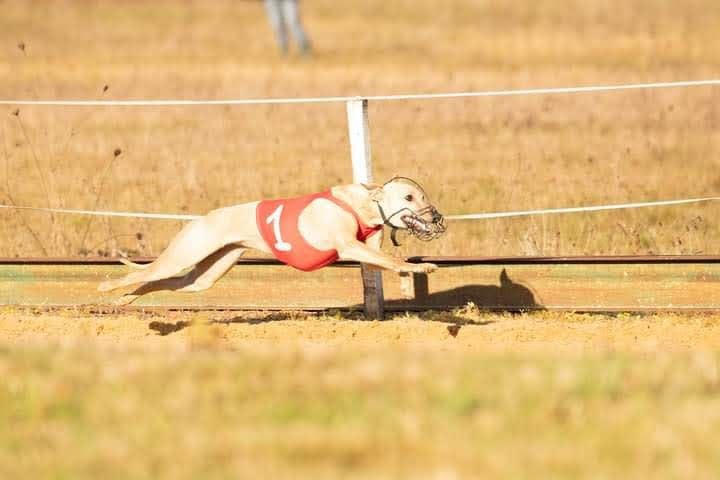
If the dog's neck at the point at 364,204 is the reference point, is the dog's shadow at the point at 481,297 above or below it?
below

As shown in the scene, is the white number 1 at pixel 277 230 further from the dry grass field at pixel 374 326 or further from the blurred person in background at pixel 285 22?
the blurred person in background at pixel 285 22

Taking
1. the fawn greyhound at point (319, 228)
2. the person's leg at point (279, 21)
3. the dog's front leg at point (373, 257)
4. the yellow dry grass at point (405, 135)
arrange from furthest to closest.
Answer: the person's leg at point (279, 21) → the yellow dry grass at point (405, 135) → the fawn greyhound at point (319, 228) → the dog's front leg at point (373, 257)

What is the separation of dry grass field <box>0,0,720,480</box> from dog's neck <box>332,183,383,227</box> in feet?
2.46

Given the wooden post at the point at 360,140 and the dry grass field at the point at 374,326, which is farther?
the wooden post at the point at 360,140

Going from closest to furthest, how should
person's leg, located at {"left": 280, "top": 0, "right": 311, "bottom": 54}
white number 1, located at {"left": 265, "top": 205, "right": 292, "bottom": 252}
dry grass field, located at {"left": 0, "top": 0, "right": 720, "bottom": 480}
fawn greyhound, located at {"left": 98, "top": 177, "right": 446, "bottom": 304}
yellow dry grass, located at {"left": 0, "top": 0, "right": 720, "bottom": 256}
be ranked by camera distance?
dry grass field, located at {"left": 0, "top": 0, "right": 720, "bottom": 480} < fawn greyhound, located at {"left": 98, "top": 177, "right": 446, "bottom": 304} < white number 1, located at {"left": 265, "top": 205, "right": 292, "bottom": 252} < yellow dry grass, located at {"left": 0, "top": 0, "right": 720, "bottom": 256} < person's leg, located at {"left": 280, "top": 0, "right": 311, "bottom": 54}

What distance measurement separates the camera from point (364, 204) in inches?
329

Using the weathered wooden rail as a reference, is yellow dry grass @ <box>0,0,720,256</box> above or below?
above

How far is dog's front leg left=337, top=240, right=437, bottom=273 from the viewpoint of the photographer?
26.6 feet

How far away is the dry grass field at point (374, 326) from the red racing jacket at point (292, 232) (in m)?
0.51

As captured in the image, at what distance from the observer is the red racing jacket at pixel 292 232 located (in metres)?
8.31

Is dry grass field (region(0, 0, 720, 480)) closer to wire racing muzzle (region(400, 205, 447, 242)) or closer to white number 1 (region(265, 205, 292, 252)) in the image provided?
white number 1 (region(265, 205, 292, 252))

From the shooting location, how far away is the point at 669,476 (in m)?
4.62

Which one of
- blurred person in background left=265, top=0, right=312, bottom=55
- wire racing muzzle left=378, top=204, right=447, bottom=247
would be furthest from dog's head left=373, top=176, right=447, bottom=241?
blurred person in background left=265, top=0, right=312, bottom=55

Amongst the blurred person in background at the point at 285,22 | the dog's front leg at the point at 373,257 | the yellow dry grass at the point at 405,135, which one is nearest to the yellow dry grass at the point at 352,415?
the dog's front leg at the point at 373,257
